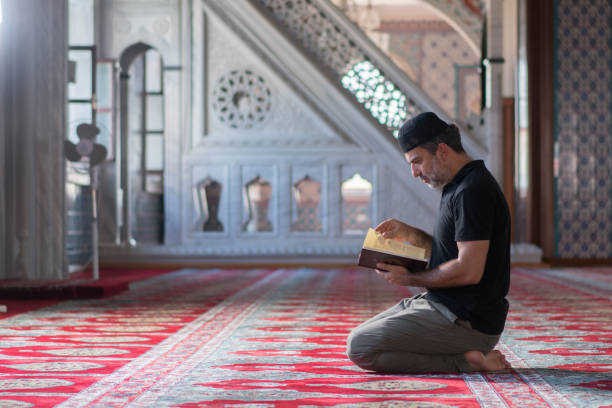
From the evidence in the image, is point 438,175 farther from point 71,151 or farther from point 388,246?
point 71,151

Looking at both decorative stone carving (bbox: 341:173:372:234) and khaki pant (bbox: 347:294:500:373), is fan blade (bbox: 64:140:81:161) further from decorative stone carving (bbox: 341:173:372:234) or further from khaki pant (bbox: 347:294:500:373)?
decorative stone carving (bbox: 341:173:372:234)

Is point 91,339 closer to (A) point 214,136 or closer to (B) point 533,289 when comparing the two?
(B) point 533,289

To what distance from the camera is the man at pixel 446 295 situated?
7.59 ft

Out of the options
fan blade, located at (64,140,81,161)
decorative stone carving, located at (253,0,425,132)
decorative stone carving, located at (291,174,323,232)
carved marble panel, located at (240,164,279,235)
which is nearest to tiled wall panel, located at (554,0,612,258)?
decorative stone carving, located at (253,0,425,132)

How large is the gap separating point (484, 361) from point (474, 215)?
0.48 m

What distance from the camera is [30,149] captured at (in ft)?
18.4

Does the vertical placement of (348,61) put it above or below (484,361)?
above

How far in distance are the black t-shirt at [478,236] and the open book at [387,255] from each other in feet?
0.32

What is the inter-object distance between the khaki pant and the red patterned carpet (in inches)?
1.7

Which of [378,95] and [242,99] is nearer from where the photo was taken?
[378,95]

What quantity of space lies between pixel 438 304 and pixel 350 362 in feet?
1.30

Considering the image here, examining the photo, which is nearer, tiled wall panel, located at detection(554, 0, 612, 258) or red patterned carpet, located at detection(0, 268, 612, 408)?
red patterned carpet, located at detection(0, 268, 612, 408)

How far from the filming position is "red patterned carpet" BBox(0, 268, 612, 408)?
2.01 m

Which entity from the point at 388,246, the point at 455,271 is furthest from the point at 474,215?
the point at 388,246
